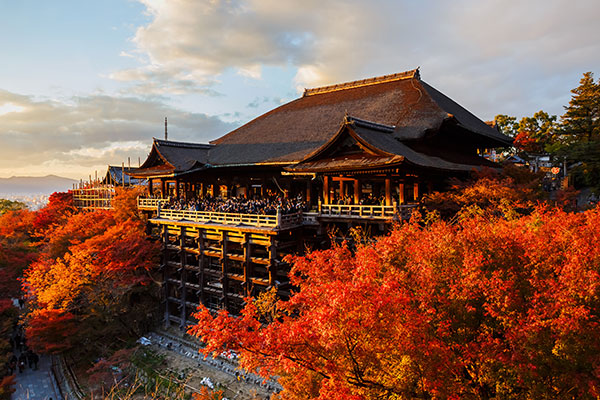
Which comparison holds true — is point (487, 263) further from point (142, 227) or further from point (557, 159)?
Answer: point (557, 159)

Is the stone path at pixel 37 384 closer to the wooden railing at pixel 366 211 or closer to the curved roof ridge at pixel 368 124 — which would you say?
the wooden railing at pixel 366 211

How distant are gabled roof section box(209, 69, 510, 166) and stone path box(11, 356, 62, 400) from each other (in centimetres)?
1737

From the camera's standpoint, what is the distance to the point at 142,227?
27.7m

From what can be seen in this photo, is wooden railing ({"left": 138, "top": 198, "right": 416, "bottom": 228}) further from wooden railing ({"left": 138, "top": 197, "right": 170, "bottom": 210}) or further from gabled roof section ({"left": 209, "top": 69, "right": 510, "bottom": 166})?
gabled roof section ({"left": 209, "top": 69, "right": 510, "bottom": 166})

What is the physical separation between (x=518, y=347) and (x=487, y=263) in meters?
1.95

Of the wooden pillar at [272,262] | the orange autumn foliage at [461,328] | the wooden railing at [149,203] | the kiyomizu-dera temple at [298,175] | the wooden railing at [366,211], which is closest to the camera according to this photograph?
the orange autumn foliage at [461,328]

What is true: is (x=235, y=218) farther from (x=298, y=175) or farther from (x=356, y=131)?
(x=356, y=131)

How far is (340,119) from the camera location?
2498 centimetres

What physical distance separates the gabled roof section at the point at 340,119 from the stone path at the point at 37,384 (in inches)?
684

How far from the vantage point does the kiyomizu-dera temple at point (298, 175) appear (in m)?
17.8

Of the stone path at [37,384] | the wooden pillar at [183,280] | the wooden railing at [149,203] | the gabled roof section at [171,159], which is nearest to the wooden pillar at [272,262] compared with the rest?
the wooden pillar at [183,280]

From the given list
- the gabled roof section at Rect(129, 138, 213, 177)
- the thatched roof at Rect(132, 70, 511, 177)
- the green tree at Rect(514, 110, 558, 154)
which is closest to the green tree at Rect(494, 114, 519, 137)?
the green tree at Rect(514, 110, 558, 154)

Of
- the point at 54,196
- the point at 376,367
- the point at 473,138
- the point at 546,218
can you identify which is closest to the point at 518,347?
the point at 376,367

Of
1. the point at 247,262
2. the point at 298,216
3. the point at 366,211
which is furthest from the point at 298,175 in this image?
the point at 366,211
